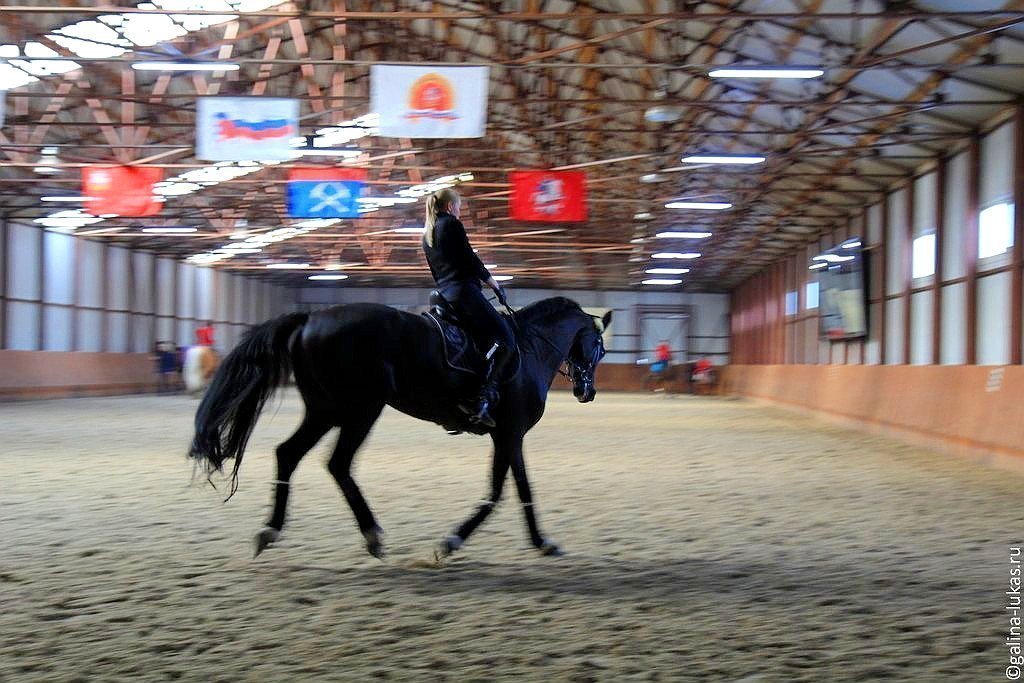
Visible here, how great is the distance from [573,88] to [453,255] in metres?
20.6

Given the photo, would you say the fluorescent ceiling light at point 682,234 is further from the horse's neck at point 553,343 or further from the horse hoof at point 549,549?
the horse hoof at point 549,549

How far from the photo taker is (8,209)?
32500 mm

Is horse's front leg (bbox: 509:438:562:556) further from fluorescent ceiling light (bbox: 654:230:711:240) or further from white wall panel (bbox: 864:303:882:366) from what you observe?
fluorescent ceiling light (bbox: 654:230:711:240)

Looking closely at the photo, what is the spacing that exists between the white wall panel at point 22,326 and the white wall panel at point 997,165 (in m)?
27.3

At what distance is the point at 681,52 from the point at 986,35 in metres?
6.16

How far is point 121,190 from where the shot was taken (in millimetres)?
21406

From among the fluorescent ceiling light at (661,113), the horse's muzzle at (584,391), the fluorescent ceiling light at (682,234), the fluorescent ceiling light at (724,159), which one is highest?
the fluorescent ceiling light at (661,113)

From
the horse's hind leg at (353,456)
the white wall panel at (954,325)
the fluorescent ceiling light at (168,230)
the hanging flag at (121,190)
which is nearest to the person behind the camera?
the horse's hind leg at (353,456)

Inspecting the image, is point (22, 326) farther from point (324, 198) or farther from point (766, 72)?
point (766, 72)

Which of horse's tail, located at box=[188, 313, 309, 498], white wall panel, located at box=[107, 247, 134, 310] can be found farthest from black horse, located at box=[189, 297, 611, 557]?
white wall panel, located at box=[107, 247, 134, 310]

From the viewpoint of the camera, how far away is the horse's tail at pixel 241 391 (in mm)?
6500

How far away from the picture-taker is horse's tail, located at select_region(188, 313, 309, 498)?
650 cm

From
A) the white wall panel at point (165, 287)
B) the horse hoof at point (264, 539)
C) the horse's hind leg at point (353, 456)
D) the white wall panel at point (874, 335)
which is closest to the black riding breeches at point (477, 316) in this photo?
the horse's hind leg at point (353, 456)

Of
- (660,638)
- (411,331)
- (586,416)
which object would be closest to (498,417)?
(411,331)
